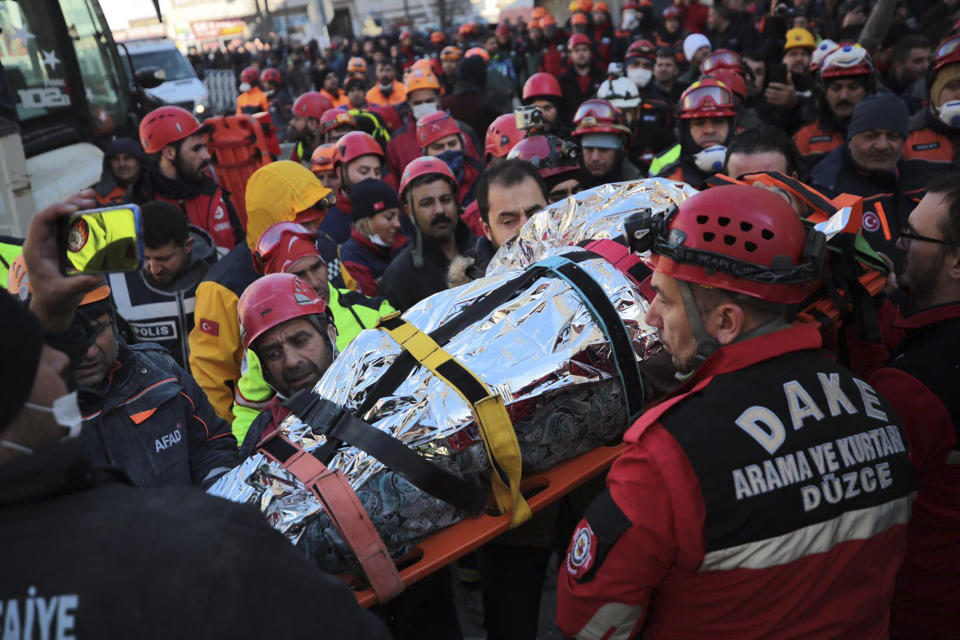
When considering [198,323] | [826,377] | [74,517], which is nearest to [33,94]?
[198,323]

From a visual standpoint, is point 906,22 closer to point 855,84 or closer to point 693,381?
point 855,84

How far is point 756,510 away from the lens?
150 centimetres

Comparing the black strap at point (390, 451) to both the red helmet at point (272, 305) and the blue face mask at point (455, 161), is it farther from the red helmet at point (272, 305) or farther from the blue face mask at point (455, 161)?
the blue face mask at point (455, 161)

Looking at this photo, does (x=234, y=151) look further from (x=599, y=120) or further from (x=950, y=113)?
(x=950, y=113)

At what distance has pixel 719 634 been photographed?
5.29ft

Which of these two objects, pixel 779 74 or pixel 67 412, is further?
pixel 779 74

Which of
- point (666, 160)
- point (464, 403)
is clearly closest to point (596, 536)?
point (464, 403)

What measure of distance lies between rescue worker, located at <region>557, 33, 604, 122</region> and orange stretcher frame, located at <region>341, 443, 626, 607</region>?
317 inches

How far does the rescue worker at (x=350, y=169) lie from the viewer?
5.83 m

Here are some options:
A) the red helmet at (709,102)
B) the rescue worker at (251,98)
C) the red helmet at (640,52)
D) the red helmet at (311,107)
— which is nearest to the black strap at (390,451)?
the red helmet at (709,102)

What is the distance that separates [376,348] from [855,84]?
4.64 m

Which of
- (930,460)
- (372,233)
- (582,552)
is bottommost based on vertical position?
(372,233)

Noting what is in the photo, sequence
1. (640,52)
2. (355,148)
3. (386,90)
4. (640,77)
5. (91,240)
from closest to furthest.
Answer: (91,240) → (355,148) → (640,77) → (640,52) → (386,90)

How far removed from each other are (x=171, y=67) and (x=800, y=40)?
36.3 ft
